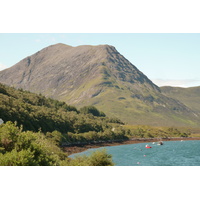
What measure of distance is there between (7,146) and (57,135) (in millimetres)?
138835

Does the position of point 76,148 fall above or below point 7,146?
below

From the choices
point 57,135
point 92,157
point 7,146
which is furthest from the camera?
point 57,135

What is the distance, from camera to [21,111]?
176250 mm
